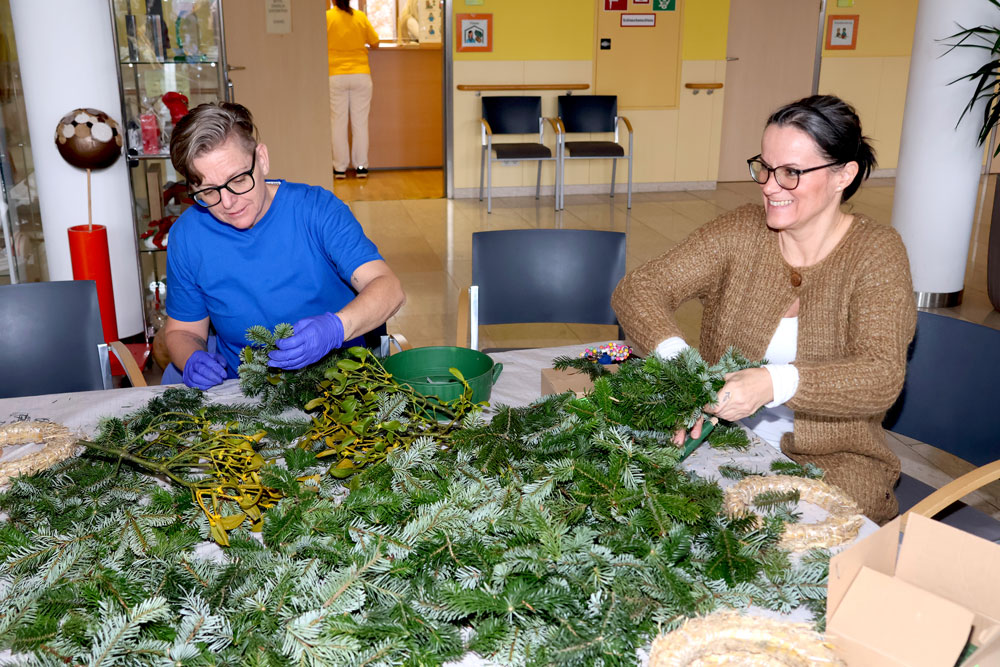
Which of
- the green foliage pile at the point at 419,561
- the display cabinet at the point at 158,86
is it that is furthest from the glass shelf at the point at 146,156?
the green foliage pile at the point at 419,561

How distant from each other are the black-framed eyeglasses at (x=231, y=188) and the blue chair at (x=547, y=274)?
882 millimetres

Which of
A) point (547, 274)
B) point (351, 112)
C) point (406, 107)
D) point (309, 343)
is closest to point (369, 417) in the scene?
point (309, 343)

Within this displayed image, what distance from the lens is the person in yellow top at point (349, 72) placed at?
8.18 m

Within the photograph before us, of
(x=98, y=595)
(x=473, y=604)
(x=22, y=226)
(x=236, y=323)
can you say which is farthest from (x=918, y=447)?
(x=22, y=226)

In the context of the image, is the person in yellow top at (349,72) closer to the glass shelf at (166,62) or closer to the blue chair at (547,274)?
the glass shelf at (166,62)

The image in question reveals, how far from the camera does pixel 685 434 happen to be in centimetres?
148

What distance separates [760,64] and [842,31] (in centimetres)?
90

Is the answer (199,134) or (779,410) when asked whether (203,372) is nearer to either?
(199,134)

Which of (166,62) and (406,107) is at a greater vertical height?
(166,62)

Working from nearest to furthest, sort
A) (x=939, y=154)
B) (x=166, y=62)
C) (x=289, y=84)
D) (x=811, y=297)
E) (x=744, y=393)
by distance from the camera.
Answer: (x=744, y=393) → (x=811, y=297) → (x=166, y=62) → (x=939, y=154) → (x=289, y=84)

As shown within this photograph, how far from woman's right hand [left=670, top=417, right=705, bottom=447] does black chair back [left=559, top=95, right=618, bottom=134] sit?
6712mm

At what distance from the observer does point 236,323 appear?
227cm

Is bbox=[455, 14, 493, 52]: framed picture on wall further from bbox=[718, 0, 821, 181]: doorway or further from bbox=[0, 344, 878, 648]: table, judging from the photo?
bbox=[0, 344, 878, 648]: table

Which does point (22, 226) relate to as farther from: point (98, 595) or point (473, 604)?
point (473, 604)
